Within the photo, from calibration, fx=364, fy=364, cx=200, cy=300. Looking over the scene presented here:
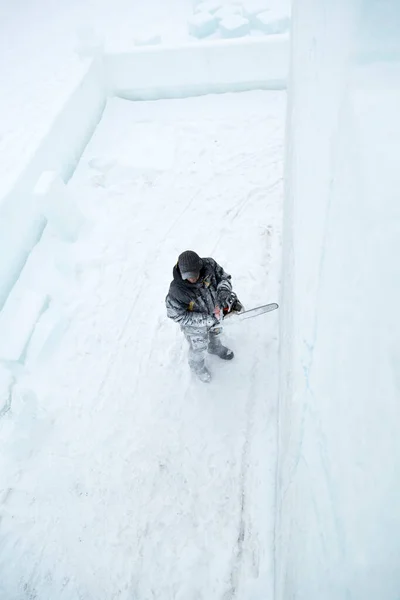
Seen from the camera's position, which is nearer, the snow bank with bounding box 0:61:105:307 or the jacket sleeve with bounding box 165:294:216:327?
the jacket sleeve with bounding box 165:294:216:327

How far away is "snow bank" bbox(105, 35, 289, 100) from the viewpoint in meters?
6.55

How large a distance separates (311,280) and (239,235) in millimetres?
3525

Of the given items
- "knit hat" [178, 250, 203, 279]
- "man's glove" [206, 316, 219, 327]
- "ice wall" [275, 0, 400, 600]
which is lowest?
"man's glove" [206, 316, 219, 327]

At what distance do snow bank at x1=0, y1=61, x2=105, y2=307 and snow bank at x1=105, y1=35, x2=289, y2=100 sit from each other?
0.57 m

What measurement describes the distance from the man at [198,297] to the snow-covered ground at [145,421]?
81 centimetres

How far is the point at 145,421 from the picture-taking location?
366 centimetres

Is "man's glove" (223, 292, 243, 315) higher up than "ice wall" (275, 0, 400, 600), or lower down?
lower down

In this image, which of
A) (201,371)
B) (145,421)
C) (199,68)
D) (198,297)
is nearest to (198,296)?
(198,297)

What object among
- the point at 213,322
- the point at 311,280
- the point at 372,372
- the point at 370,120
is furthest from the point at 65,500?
the point at 370,120

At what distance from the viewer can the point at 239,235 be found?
A: 5.06 metres

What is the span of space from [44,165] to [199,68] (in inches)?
142

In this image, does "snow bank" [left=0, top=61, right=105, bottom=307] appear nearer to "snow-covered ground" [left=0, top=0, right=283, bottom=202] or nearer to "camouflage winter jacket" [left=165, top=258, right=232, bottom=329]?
"snow-covered ground" [left=0, top=0, right=283, bottom=202]

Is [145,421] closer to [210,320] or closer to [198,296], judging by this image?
[210,320]

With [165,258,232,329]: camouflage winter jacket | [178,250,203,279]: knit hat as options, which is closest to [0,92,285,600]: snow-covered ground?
[165,258,232,329]: camouflage winter jacket
